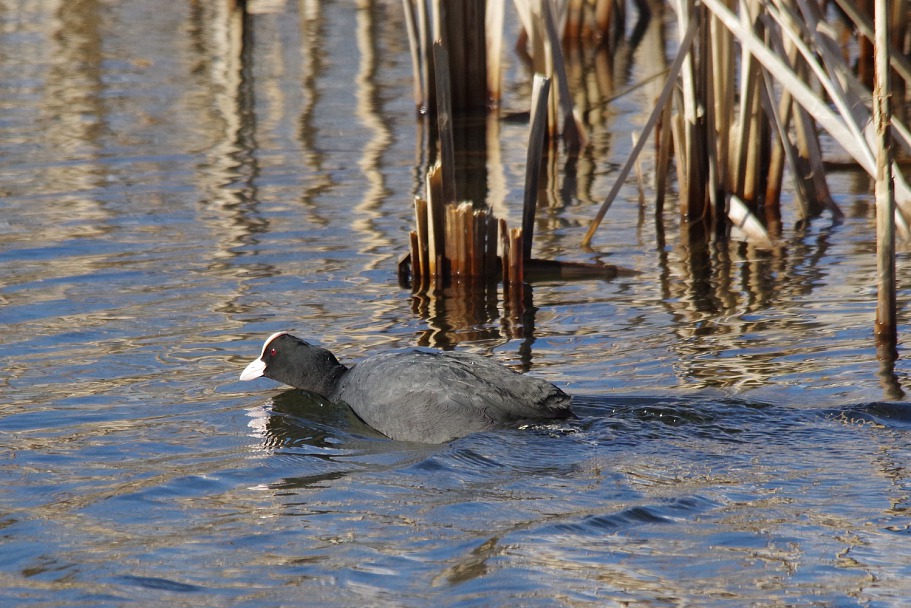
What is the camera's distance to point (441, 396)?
4.59 m

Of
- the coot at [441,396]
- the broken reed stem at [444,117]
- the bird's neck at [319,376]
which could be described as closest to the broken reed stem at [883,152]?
the coot at [441,396]

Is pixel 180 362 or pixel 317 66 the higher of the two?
pixel 317 66

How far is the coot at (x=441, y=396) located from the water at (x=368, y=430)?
81mm

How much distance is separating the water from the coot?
3.2 inches

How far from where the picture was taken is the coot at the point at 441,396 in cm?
454

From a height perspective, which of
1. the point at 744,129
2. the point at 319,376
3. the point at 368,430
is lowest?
the point at 368,430

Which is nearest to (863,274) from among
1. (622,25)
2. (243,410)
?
(243,410)

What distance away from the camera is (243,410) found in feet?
16.6

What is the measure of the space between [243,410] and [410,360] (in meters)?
0.76

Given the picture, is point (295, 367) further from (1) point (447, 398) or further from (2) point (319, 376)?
(1) point (447, 398)

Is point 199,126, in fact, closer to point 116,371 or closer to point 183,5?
point 116,371

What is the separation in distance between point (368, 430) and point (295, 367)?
528 millimetres

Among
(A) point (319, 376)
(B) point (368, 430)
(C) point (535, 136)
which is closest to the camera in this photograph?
(B) point (368, 430)

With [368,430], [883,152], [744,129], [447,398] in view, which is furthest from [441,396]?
[744,129]
